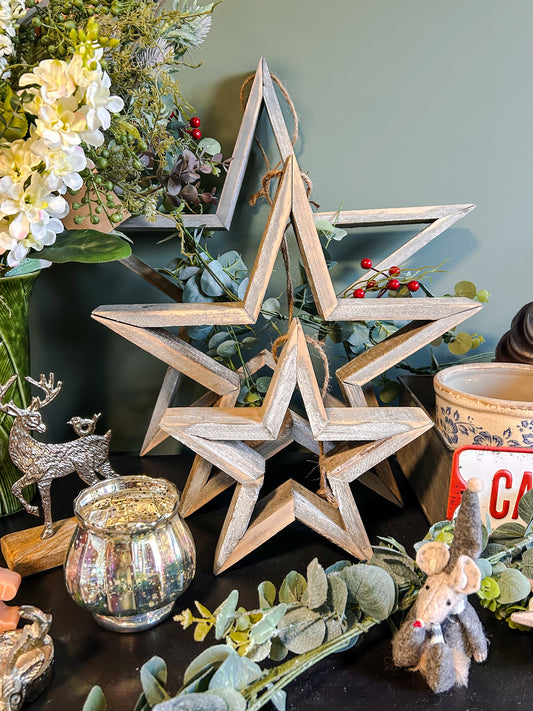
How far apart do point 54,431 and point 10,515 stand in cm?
21

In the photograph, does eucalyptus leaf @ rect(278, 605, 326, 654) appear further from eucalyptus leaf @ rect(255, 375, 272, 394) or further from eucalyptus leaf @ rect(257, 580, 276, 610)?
eucalyptus leaf @ rect(255, 375, 272, 394)

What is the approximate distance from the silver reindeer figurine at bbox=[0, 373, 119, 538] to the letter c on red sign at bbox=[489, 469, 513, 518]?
42cm

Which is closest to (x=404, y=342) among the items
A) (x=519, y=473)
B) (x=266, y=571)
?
(x=519, y=473)

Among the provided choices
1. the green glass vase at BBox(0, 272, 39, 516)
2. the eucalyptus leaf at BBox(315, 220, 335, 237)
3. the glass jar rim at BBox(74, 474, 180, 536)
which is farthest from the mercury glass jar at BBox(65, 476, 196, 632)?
the eucalyptus leaf at BBox(315, 220, 335, 237)

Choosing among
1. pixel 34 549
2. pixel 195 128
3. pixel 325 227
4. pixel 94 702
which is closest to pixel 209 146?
pixel 195 128

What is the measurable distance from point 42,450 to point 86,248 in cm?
22

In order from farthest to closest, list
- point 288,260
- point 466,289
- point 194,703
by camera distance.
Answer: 1. point 466,289
2. point 288,260
3. point 194,703

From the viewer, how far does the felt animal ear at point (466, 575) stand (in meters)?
0.43

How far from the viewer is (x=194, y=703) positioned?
37 cm

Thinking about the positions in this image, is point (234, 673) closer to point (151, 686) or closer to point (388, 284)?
point (151, 686)

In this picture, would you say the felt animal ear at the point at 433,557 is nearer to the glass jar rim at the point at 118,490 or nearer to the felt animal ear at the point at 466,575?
the felt animal ear at the point at 466,575

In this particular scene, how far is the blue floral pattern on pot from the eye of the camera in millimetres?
603

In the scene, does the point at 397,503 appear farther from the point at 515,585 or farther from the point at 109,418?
the point at 109,418

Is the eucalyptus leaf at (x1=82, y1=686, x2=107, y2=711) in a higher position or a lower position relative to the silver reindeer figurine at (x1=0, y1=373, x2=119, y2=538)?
lower
